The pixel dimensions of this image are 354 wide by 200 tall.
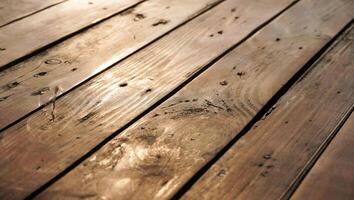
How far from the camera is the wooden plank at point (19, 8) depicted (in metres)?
1.51

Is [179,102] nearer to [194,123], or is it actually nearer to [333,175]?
[194,123]

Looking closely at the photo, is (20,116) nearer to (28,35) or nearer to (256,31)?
(28,35)

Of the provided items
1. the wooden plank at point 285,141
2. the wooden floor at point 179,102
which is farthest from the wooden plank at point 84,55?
the wooden plank at point 285,141

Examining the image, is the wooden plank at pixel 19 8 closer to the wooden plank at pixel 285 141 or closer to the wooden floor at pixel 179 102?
the wooden floor at pixel 179 102

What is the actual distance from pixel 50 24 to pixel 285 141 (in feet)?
2.85

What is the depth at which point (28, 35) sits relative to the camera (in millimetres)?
1374

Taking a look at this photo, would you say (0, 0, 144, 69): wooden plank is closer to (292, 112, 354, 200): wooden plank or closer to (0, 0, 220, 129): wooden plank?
(0, 0, 220, 129): wooden plank

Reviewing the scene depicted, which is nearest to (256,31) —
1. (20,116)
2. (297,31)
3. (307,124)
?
(297,31)

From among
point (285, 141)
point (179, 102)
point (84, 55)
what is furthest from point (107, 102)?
point (285, 141)

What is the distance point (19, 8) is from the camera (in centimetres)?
158

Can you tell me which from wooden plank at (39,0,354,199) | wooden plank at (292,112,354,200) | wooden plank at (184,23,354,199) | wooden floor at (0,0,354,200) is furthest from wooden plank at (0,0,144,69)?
wooden plank at (292,112,354,200)

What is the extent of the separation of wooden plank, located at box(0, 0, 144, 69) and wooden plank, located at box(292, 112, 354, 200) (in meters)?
0.82

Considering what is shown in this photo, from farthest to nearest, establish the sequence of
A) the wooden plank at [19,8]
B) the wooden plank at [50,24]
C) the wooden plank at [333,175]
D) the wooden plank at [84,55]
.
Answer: the wooden plank at [19,8], the wooden plank at [50,24], the wooden plank at [84,55], the wooden plank at [333,175]

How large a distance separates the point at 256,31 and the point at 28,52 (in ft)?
2.11
